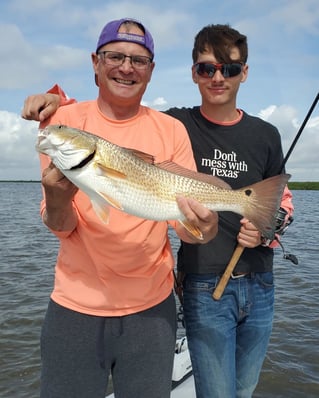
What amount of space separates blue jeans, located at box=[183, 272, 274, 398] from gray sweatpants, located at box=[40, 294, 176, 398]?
2.21 feet

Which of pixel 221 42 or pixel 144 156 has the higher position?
pixel 221 42

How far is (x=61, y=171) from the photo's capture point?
8.21 feet

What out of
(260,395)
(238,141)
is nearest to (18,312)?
(260,395)

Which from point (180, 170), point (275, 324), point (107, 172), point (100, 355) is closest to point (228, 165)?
point (180, 170)

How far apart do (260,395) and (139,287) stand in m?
4.41

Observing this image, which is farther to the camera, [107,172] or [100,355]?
[100,355]

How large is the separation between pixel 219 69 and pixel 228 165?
0.81 m

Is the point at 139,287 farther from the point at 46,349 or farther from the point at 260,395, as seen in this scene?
the point at 260,395

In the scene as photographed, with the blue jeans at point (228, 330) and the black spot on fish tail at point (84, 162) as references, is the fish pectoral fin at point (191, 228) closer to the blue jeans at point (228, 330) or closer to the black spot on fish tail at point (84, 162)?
the black spot on fish tail at point (84, 162)

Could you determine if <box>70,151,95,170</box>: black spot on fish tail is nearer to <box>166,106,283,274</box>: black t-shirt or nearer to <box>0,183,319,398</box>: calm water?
<box>166,106,283,274</box>: black t-shirt

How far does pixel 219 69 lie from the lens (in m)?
3.53

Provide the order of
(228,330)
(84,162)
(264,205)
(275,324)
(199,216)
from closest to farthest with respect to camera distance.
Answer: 1. (84,162)
2. (199,216)
3. (264,205)
4. (228,330)
5. (275,324)

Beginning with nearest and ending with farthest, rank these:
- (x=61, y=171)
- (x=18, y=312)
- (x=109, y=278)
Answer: (x=61, y=171) → (x=109, y=278) → (x=18, y=312)

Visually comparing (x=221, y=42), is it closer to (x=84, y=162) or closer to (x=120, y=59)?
(x=120, y=59)
